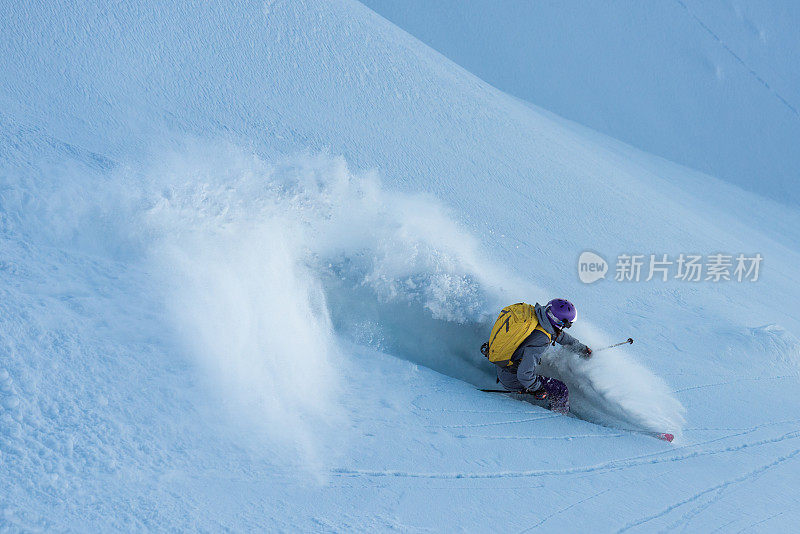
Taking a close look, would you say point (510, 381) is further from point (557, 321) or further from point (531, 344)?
point (557, 321)

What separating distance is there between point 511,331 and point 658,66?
1676 centimetres

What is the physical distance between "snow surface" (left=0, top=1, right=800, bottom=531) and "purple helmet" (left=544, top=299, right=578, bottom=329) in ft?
2.96

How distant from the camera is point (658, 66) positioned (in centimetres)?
1836

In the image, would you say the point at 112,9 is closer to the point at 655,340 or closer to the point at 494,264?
the point at 494,264

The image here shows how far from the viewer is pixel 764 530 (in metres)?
4.16

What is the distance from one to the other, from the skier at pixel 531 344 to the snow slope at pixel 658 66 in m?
12.5

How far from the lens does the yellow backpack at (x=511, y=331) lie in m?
4.99

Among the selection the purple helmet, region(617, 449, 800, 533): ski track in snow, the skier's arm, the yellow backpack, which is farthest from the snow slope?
region(617, 449, 800, 533): ski track in snow

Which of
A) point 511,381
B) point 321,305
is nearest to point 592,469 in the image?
point 511,381

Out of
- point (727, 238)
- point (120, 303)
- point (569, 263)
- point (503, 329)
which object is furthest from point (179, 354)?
point (727, 238)

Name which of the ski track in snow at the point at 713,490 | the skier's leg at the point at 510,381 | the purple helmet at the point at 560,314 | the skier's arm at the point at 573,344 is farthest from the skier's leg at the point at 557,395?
the ski track in snow at the point at 713,490

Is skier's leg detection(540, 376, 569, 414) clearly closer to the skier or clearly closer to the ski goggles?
the skier

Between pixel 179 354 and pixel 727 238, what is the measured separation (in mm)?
9621

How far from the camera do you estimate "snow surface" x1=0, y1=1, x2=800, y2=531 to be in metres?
3.56
